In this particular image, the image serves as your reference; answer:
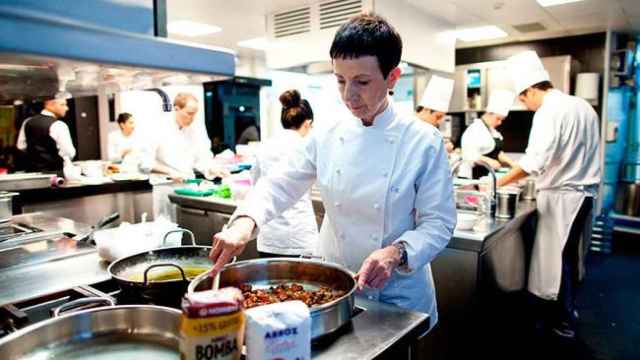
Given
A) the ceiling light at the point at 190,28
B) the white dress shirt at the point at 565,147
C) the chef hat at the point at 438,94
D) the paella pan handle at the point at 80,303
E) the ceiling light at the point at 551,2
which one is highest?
the ceiling light at the point at 190,28

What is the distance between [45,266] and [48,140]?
364cm

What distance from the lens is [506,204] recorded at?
9.39 ft

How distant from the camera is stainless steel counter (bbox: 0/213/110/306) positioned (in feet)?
4.87

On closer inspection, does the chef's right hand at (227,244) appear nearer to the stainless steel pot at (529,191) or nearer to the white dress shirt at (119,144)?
the stainless steel pot at (529,191)

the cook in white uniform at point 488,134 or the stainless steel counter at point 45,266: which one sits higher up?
the cook in white uniform at point 488,134

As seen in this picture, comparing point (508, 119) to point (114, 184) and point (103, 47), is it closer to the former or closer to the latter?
point (114, 184)

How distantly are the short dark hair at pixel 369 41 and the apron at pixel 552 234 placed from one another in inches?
99.1

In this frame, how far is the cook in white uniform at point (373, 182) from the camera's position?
132cm

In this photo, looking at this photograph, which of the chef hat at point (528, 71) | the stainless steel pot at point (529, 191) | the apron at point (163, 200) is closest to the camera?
the chef hat at point (528, 71)

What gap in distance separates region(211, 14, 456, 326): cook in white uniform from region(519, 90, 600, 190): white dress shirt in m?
2.15

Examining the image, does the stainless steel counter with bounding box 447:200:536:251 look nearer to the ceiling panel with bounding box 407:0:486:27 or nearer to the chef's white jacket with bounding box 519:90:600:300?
the chef's white jacket with bounding box 519:90:600:300

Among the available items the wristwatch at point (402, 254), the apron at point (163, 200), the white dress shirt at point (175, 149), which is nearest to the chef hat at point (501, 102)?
the white dress shirt at point (175, 149)

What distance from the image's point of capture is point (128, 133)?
23.7 ft

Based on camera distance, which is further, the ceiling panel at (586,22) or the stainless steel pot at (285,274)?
the ceiling panel at (586,22)
